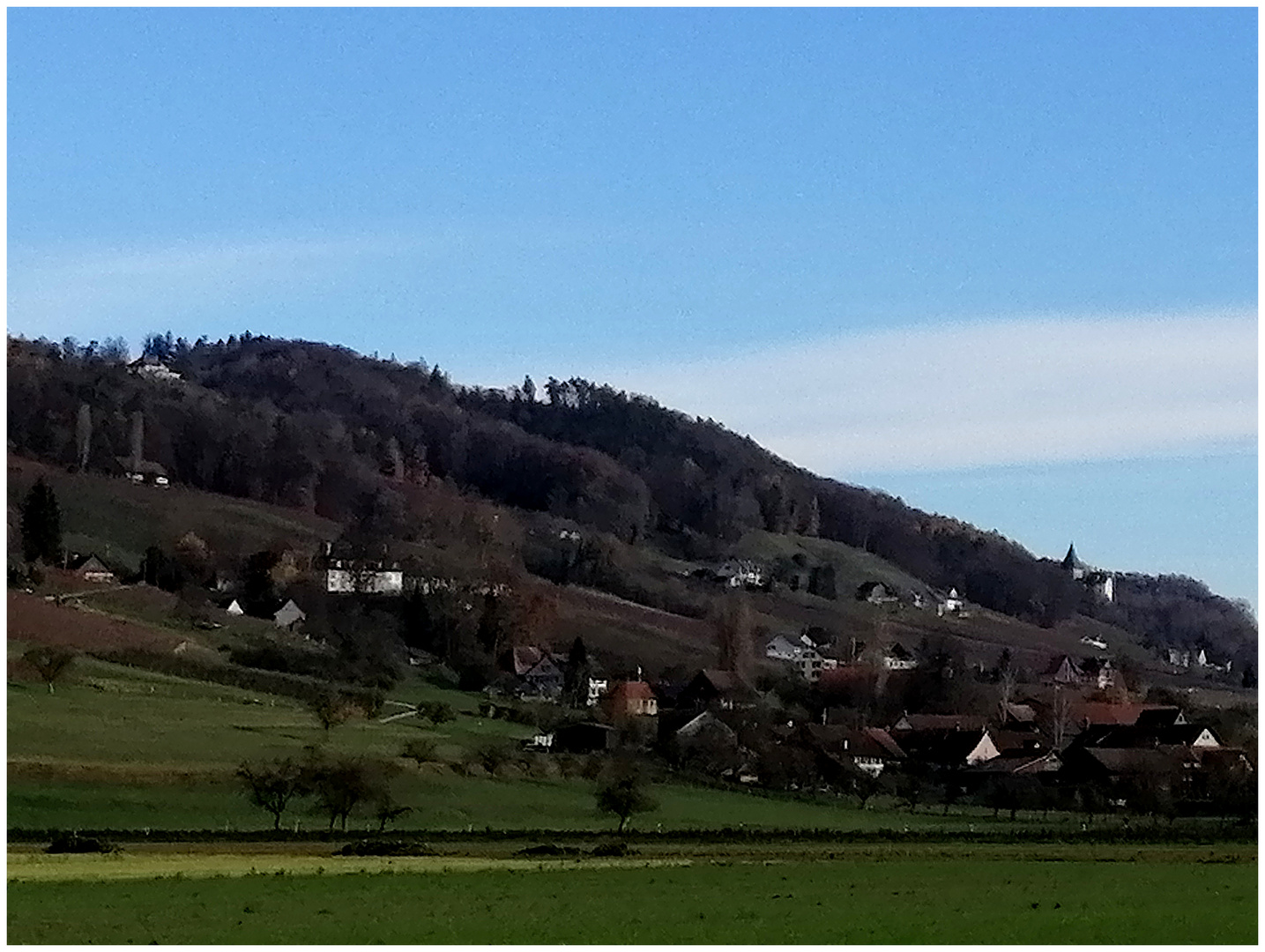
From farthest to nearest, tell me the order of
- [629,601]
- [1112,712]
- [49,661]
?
[629,601]
[1112,712]
[49,661]

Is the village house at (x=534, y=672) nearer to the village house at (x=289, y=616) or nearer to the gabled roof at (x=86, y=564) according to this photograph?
the village house at (x=289, y=616)

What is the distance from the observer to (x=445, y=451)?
86.1 metres

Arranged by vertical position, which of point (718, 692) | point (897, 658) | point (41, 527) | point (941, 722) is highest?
point (41, 527)

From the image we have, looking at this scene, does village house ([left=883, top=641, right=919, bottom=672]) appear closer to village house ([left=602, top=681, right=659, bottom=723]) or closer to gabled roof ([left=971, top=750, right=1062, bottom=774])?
village house ([left=602, top=681, right=659, bottom=723])

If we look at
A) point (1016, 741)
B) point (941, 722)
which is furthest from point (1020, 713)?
point (1016, 741)

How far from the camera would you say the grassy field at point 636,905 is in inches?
649

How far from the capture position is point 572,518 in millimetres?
76062

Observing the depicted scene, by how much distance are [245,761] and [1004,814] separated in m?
15.0

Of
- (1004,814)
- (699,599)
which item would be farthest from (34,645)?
(699,599)

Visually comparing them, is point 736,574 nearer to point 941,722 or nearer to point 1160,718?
point 941,722

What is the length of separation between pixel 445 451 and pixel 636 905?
68.3 meters

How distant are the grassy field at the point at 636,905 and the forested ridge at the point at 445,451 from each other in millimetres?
45578

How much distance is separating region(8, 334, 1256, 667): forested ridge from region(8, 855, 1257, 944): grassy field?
150ft

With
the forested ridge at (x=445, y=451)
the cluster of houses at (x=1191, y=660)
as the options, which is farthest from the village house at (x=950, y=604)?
the cluster of houses at (x=1191, y=660)
